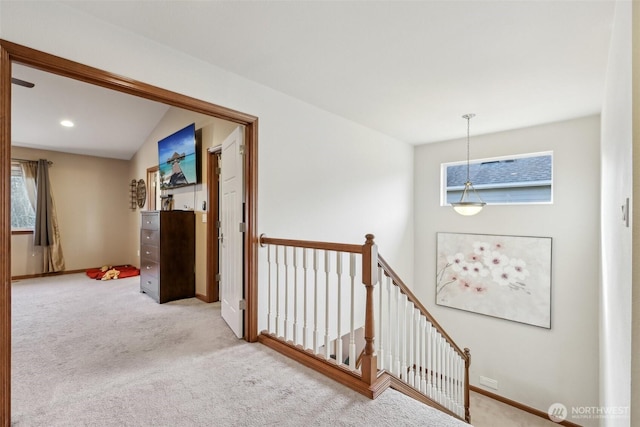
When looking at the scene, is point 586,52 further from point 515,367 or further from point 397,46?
point 515,367

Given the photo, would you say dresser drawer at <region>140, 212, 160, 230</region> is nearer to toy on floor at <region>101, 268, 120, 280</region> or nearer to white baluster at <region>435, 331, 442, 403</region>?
toy on floor at <region>101, 268, 120, 280</region>

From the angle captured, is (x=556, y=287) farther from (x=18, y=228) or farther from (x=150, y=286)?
(x=18, y=228)

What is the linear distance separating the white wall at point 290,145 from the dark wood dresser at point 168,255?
1978mm

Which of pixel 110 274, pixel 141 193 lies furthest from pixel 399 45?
pixel 110 274

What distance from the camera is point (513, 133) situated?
4.14 metres

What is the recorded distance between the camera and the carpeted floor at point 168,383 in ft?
5.34

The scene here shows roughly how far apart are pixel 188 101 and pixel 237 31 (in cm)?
62

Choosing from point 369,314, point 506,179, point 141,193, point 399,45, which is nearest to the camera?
point 369,314

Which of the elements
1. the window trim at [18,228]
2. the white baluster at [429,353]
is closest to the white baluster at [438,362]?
the white baluster at [429,353]

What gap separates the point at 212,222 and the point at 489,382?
4518 millimetres

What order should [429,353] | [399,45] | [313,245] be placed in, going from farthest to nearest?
[429,353] < [313,245] < [399,45]

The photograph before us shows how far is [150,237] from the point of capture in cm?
419

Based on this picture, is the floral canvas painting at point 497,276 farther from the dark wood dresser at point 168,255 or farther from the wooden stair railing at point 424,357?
the dark wood dresser at point 168,255

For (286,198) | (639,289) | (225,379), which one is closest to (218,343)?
(225,379)
